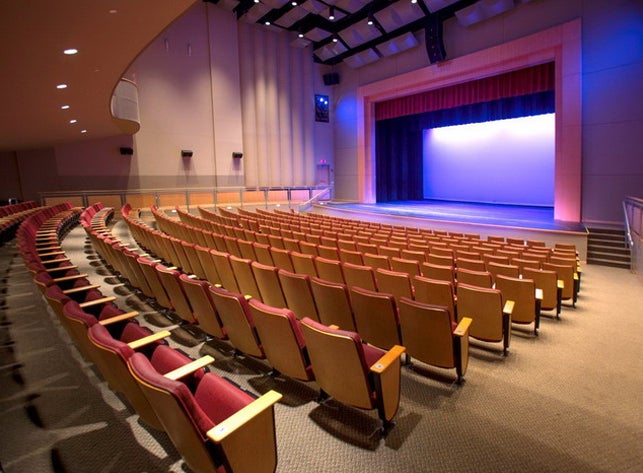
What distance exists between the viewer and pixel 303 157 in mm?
15875

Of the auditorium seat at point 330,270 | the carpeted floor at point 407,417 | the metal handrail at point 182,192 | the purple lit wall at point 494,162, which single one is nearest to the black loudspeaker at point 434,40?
the purple lit wall at point 494,162

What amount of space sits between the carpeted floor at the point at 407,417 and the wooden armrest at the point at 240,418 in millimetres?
443

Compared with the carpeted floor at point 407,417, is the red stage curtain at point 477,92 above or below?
above

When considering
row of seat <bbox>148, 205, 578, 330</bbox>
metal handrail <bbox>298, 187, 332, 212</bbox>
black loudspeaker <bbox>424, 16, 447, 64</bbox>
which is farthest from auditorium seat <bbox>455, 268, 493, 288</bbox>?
metal handrail <bbox>298, 187, 332, 212</bbox>

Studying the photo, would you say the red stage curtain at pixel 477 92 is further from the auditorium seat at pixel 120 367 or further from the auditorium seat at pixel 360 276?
the auditorium seat at pixel 120 367

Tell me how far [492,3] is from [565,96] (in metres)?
2.98

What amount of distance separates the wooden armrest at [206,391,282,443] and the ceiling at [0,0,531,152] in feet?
9.22

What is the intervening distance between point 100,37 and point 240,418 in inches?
140

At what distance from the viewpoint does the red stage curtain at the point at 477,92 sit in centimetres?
978

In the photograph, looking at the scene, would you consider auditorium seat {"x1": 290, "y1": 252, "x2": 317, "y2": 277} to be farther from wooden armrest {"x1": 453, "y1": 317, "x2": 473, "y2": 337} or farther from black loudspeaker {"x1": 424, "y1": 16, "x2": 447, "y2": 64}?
black loudspeaker {"x1": 424, "y1": 16, "x2": 447, "y2": 64}

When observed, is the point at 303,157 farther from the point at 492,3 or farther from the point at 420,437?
the point at 420,437

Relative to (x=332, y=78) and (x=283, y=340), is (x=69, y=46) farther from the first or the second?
(x=332, y=78)

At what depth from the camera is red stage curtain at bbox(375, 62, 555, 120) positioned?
385 inches

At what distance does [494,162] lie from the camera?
1305 centimetres
